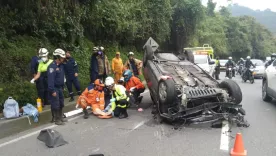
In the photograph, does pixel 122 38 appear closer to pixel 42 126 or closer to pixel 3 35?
pixel 3 35

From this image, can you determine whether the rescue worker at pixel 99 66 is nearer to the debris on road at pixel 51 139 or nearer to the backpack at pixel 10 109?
the backpack at pixel 10 109

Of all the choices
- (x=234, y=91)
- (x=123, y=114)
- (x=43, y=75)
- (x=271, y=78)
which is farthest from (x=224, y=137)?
(x=43, y=75)

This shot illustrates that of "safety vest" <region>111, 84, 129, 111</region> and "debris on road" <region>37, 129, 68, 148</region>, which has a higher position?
"safety vest" <region>111, 84, 129, 111</region>

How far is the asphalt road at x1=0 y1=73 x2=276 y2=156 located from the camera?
4.94 m

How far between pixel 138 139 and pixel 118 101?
6.35 feet

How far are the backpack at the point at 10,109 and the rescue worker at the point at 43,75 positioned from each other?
0.78 m

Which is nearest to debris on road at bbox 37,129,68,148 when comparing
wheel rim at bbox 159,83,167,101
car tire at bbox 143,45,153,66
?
wheel rim at bbox 159,83,167,101

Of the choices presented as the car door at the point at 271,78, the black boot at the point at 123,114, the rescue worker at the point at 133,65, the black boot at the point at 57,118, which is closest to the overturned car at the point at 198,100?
the black boot at the point at 123,114

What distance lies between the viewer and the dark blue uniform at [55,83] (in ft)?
21.5

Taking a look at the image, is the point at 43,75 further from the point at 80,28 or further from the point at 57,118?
the point at 80,28

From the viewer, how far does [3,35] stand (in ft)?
28.8

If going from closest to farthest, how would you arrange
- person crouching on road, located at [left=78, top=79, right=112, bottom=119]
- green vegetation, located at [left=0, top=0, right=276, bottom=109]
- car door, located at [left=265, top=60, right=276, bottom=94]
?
1. person crouching on road, located at [left=78, top=79, right=112, bottom=119]
2. green vegetation, located at [left=0, top=0, right=276, bottom=109]
3. car door, located at [left=265, top=60, right=276, bottom=94]

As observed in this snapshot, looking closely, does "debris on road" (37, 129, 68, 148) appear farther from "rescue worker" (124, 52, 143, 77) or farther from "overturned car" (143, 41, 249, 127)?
"rescue worker" (124, 52, 143, 77)

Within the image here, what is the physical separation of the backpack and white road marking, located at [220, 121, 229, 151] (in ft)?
14.3
